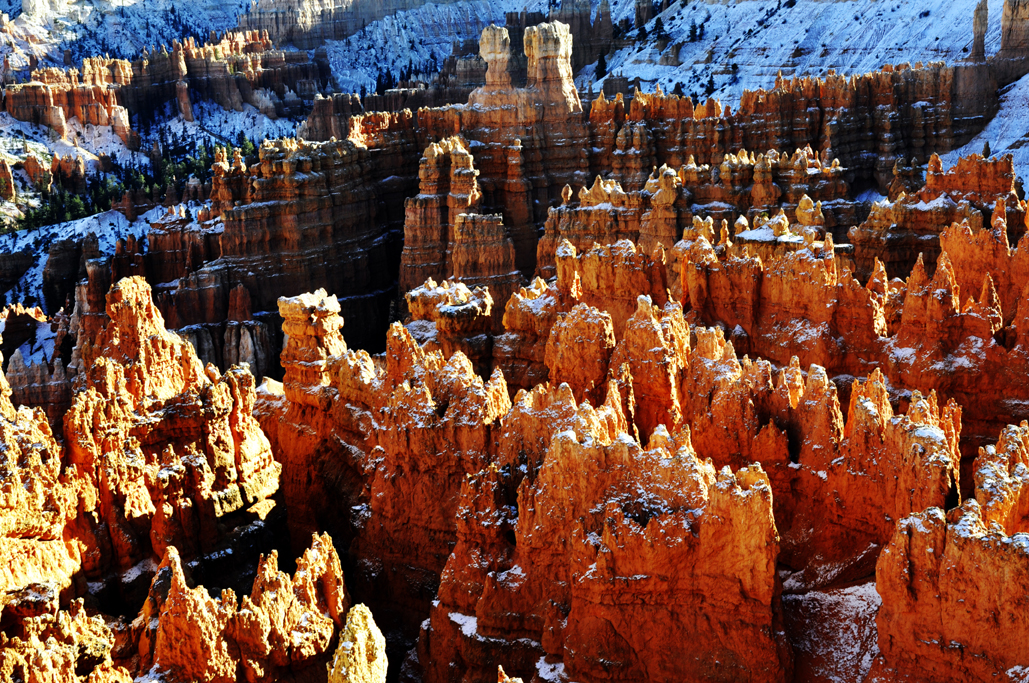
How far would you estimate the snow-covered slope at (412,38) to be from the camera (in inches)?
3553

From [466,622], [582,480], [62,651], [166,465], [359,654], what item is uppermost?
[582,480]

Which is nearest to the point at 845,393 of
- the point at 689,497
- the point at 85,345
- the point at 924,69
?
the point at 689,497

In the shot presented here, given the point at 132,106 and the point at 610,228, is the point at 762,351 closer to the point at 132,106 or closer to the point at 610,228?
the point at 610,228

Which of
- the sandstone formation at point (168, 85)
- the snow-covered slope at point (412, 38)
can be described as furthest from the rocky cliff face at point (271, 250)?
the snow-covered slope at point (412, 38)

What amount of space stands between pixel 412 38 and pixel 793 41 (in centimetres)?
3576

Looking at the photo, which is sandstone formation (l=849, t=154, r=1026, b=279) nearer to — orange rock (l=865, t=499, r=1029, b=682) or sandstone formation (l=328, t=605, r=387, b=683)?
orange rock (l=865, t=499, r=1029, b=682)

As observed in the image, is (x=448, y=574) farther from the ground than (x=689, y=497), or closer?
closer

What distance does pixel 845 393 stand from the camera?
63.5 ft

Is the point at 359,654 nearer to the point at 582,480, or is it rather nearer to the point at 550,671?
the point at 550,671

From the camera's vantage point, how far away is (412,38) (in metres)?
95.4

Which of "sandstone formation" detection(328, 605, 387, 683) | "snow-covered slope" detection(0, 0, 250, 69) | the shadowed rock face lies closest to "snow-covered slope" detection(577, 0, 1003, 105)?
the shadowed rock face

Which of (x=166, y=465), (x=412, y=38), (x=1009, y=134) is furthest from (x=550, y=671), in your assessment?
(x=412, y=38)

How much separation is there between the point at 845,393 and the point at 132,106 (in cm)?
6340

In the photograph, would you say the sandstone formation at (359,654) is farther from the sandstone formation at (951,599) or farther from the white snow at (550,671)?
the sandstone formation at (951,599)
